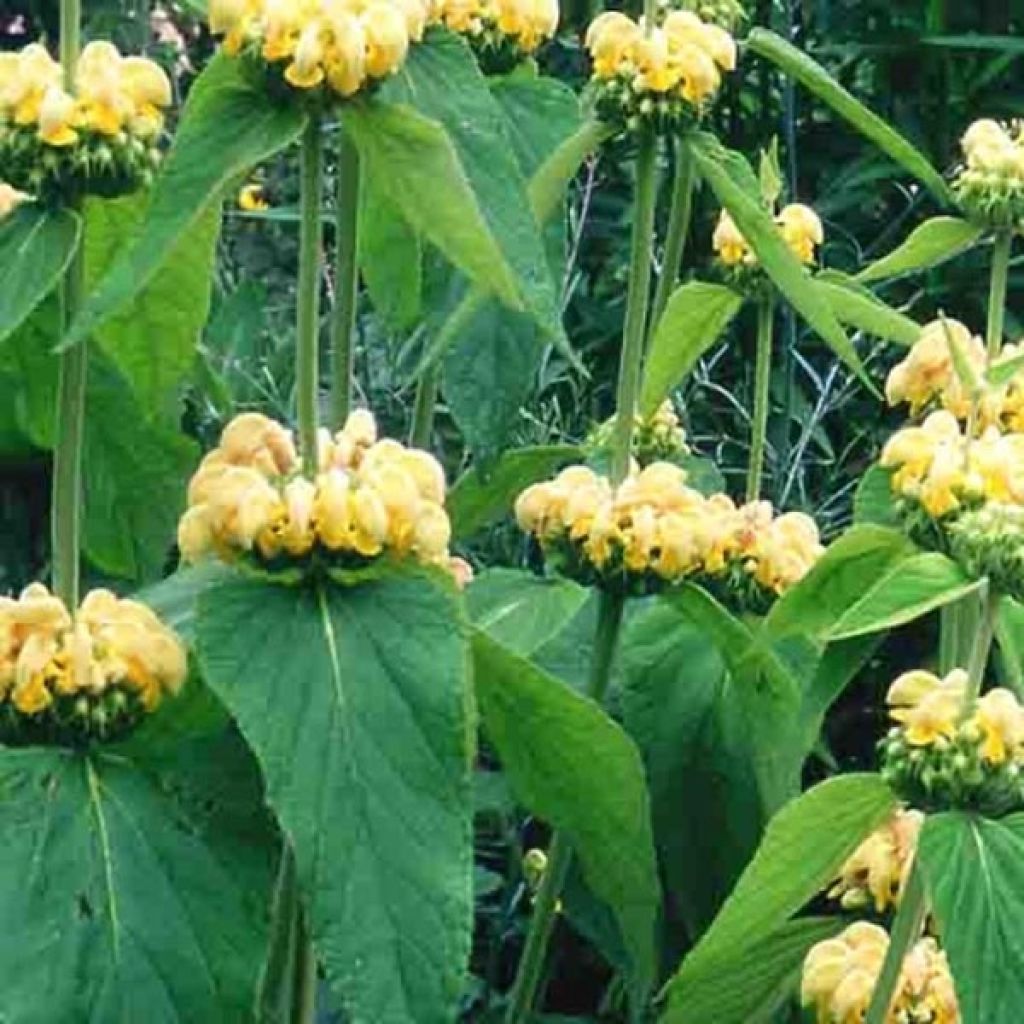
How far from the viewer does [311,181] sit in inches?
50.4

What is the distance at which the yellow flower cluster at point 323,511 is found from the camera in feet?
4.17

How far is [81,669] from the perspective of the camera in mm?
1312

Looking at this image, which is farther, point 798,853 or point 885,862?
point 885,862

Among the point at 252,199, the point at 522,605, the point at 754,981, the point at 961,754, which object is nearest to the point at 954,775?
the point at 961,754

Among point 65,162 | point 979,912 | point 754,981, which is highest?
point 65,162

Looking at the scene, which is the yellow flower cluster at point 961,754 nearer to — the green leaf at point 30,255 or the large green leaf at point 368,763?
the large green leaf at point 368,763

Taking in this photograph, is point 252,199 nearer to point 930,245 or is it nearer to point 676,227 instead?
point 676,227

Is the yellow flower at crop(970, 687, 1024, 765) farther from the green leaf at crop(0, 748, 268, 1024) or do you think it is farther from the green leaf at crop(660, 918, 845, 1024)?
the green leaf at crop(0, 748, 268, 1024)

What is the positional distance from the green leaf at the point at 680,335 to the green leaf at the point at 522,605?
13 cm

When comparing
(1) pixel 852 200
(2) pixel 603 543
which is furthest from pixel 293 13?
(1) pixel 852 200

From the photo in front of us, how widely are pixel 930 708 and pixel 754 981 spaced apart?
231 millimetres

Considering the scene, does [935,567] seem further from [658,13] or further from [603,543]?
[658,13]

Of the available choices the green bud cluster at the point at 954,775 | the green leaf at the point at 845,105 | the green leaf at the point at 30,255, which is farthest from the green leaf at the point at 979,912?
the green leaf at the point at 30,255

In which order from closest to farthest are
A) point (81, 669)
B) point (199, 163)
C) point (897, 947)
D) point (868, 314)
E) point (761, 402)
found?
point (199, 163)
point (81, 669)
point (897, 947)
point (868, 314)
point (761, 402)
